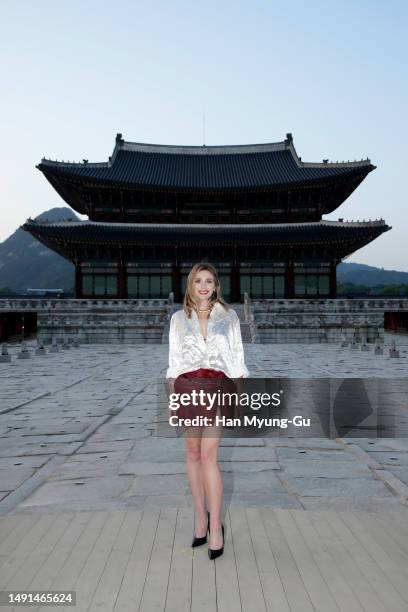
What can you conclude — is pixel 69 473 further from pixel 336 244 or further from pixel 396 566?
pixel 336 244

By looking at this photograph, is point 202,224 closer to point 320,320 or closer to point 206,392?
A: point 320,320

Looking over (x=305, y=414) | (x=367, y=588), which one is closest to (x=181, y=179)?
(x=305, y=414)

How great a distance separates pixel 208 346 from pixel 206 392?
303 millimetres

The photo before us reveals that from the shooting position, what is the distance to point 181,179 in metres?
34.6

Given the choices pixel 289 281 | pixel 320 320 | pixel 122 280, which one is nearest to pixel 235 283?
pixel 289 281

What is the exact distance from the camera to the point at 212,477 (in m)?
3.21

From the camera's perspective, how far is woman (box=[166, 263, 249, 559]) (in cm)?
321

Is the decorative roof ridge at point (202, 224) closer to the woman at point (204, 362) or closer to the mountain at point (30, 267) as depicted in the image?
the woman at point (204, 362)

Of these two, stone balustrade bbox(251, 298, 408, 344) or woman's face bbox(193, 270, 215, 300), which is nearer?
woman's face bbox(193, 270, 215, 300)

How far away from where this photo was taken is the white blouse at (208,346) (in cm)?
329

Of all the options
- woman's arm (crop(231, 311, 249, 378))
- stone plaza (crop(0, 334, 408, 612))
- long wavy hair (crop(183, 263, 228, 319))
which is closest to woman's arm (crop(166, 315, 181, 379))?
long wavy hair (crop(183, 263, 228, 319))

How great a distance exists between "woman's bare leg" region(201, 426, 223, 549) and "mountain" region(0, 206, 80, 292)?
135 meters

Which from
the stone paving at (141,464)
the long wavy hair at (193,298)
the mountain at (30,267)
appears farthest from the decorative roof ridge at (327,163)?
the mountain at (30,267)

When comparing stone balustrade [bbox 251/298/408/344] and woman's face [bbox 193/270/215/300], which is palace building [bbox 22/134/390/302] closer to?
stone balustrade [bbox 251/298/408/344]
